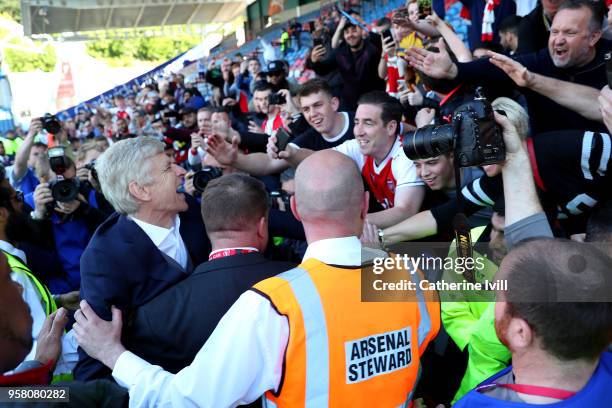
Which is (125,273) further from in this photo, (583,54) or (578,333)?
(583,54)

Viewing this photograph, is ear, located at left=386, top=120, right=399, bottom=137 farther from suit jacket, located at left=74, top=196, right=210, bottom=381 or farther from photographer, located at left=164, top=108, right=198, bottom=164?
photographer, located at left=164, top=108, right=198, bottom=164

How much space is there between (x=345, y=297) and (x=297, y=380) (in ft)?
0.79

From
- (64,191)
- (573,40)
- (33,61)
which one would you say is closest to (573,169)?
(573,40)

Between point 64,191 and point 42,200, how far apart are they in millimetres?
138

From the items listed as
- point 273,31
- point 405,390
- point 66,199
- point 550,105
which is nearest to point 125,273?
point 405,390

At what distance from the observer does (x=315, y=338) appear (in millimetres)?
1472

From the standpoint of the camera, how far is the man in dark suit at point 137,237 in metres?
1.97

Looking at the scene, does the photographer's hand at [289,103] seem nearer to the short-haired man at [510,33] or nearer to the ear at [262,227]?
the short-haired man at [510,33]

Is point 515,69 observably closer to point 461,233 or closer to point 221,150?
point 461,233

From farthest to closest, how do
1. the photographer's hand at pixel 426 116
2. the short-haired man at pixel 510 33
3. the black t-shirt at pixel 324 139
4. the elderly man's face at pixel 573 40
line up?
the short-haired man at pixel 510 33 → the black t-shirt at pixel 324 139 → the photographer's hand at pixel 426 116 → the elderly man's face at pixel 573 40

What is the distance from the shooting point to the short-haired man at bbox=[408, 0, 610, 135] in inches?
96.7

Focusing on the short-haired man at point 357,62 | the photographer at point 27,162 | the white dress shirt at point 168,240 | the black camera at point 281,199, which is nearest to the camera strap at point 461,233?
the white dress shirt at point 168,240

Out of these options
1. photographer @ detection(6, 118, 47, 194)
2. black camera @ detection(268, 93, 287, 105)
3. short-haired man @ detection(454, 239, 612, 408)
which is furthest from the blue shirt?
photographer @ detection(6, 118, 47, 194)

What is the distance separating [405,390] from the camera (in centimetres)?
164
